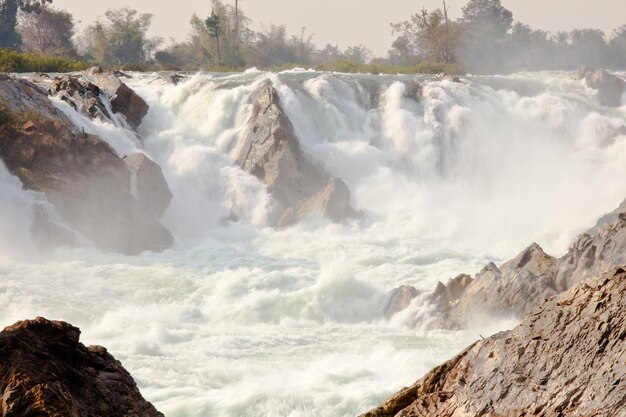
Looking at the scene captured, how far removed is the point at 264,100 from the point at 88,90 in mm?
6624

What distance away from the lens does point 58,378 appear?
5652 millimetres

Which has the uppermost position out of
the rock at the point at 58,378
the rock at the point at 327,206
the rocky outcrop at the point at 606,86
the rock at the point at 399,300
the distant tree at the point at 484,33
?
the distant tree at the point at 484,33

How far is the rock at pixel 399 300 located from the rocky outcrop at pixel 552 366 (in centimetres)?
1630

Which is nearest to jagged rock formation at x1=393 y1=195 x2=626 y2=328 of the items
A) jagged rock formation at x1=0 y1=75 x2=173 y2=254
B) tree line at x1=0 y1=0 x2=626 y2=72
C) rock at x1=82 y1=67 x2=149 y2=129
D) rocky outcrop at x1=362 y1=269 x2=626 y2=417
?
jagged rock formation at x1=0 y1=75 x2=173 y2=254

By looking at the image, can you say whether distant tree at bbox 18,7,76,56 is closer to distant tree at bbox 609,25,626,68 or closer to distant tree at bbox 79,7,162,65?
distant tree at bbox 79,7,162,65

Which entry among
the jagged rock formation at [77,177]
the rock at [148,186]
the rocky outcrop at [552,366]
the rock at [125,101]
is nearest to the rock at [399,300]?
the jagged rock formation at [77,177]

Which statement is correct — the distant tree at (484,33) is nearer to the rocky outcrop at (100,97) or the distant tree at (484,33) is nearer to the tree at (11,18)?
the tree at (11,18)

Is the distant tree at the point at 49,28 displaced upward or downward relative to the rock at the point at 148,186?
upward

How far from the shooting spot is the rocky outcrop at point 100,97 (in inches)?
1407

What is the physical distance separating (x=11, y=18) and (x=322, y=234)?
65612 millimetres

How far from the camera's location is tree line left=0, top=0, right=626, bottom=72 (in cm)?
8269

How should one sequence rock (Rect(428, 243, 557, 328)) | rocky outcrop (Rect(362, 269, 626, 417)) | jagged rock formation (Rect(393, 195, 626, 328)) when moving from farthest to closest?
rock (Rect(428, 243, 557, 328)) < jagged rock formation (Rect(393, 195, 626, 328)) < rocky outcrop (Rect(362, 269, 626, 417))

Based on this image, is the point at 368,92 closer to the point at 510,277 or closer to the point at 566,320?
the point at 510,277

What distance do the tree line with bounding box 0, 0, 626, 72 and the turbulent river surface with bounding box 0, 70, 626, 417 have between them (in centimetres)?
3348
